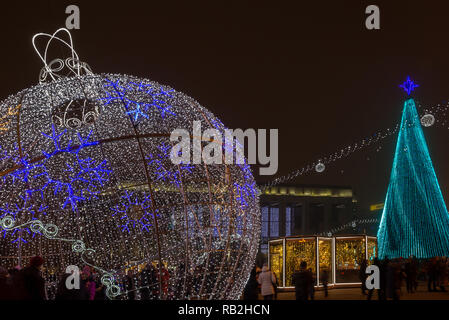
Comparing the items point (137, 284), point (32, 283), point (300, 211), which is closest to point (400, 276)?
point (137, 284)

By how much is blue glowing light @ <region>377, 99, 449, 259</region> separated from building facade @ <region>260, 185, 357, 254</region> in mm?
33976

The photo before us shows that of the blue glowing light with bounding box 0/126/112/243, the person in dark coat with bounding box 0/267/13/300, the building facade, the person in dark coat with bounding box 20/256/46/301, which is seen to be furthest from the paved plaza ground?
the building facade

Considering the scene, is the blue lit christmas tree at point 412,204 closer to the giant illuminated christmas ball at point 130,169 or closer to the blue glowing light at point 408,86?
the blue glowing light at point 408,86

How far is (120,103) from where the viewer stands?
961 cm

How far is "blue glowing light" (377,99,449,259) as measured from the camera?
25.0 m

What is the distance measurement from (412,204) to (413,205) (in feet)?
0.19

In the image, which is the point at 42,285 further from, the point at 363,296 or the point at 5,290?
the point at 363,296

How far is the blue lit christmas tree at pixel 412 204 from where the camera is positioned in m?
25.0

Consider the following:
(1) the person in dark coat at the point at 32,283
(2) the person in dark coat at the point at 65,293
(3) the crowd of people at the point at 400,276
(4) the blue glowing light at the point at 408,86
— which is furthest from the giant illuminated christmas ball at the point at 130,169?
(4) the blue glowing light at the point at 408,86

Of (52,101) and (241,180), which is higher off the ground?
(52,101)

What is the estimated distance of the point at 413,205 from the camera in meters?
25.6
